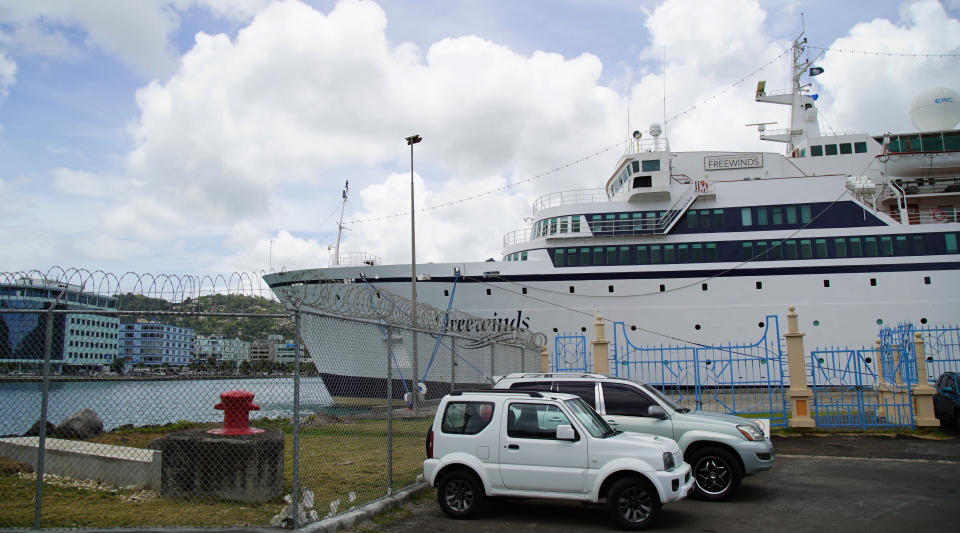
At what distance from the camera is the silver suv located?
809 centimetres

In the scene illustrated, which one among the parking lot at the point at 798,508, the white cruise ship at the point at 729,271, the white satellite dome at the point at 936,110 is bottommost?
the parking lot at the point at 798,508

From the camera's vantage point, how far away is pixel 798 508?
7598 millimetres

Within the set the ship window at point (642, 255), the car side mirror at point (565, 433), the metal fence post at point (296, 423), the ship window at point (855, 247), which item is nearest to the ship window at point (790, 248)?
the ship window at point (855, 247)

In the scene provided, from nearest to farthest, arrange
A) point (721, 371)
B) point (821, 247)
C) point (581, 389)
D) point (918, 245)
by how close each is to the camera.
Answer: point (581, 389)
point (721, 371)
point (918, 245)
point (821, 247)

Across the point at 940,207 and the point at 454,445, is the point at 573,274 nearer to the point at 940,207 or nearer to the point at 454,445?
the point at 940,207

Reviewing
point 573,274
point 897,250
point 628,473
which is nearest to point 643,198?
point 573,274

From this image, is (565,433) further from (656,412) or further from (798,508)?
(798,508)

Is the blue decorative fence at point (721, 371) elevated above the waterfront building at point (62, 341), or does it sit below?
below

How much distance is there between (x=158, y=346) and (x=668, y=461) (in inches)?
205

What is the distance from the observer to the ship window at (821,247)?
85.6 ft

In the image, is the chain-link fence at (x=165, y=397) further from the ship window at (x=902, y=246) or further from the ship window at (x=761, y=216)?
the ship window at (x=902, y=246)

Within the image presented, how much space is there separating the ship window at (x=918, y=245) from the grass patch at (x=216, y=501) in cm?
2454

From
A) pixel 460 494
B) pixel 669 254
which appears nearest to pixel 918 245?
pixel 669 254

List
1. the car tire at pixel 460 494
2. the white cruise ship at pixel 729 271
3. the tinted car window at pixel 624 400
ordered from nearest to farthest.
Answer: the car tire at pixel 460 494 < the tinted car window at pixel 624 400 < the white cruise ship at pixel 729 271
